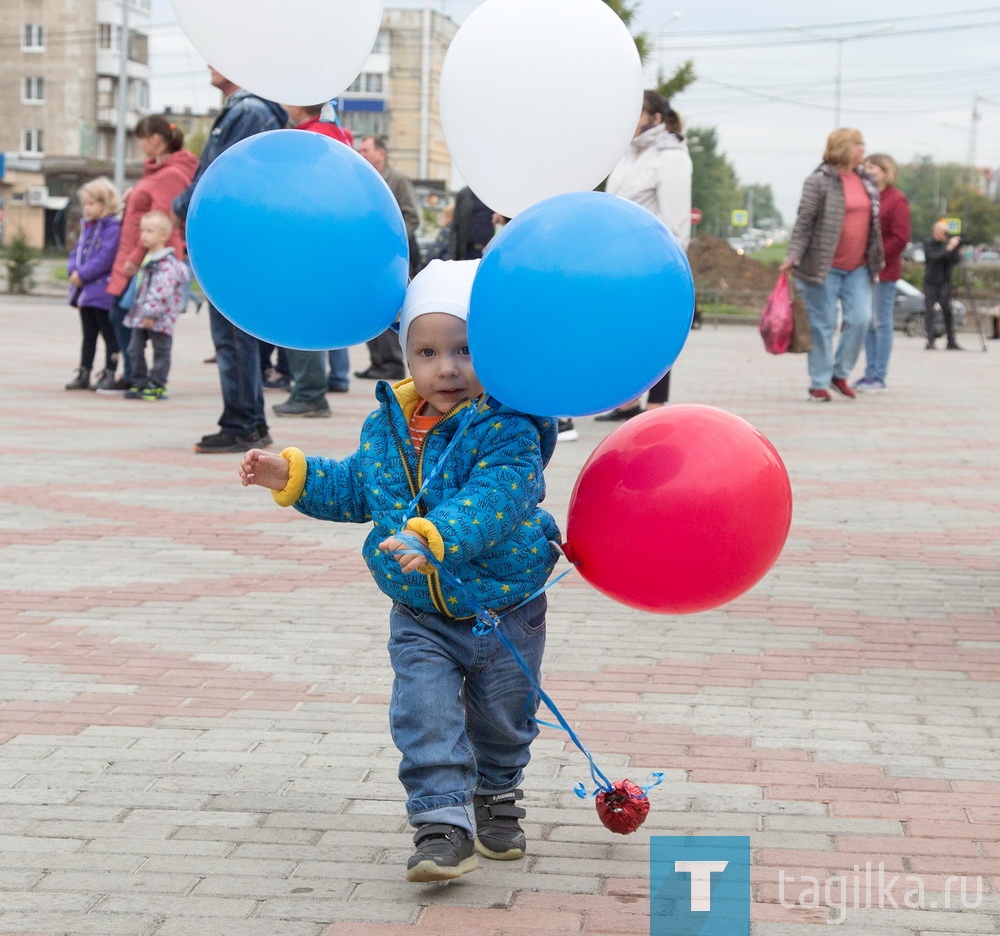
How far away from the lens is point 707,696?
15.3ft

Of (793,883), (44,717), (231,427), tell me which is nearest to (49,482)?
(231,427)

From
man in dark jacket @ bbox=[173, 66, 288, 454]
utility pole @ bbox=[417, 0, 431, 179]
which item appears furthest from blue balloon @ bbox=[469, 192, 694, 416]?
utility pole @ bbox=[417, 0, 431, 179]

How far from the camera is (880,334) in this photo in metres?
15.2

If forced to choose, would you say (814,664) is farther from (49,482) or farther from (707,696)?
(49,482)

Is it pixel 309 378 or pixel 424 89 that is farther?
pixel 424 89

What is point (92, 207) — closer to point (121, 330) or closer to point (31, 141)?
point (121, 330)

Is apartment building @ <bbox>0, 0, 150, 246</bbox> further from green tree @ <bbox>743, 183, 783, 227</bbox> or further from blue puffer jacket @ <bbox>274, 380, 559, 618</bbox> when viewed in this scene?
green tree @ <bbox>743, 183, 783, 227</bbox>

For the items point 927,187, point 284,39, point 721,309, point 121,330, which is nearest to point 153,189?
point 121,330

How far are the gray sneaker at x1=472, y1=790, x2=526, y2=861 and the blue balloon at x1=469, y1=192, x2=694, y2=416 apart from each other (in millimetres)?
966

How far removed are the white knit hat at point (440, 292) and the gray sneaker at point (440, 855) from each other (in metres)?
1.04

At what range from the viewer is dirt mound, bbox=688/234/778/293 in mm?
45719

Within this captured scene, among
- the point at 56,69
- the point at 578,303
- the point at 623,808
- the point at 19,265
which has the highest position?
the point at 56,69

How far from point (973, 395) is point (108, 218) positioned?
28.5 feet

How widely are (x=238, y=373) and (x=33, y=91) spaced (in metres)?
79.0
